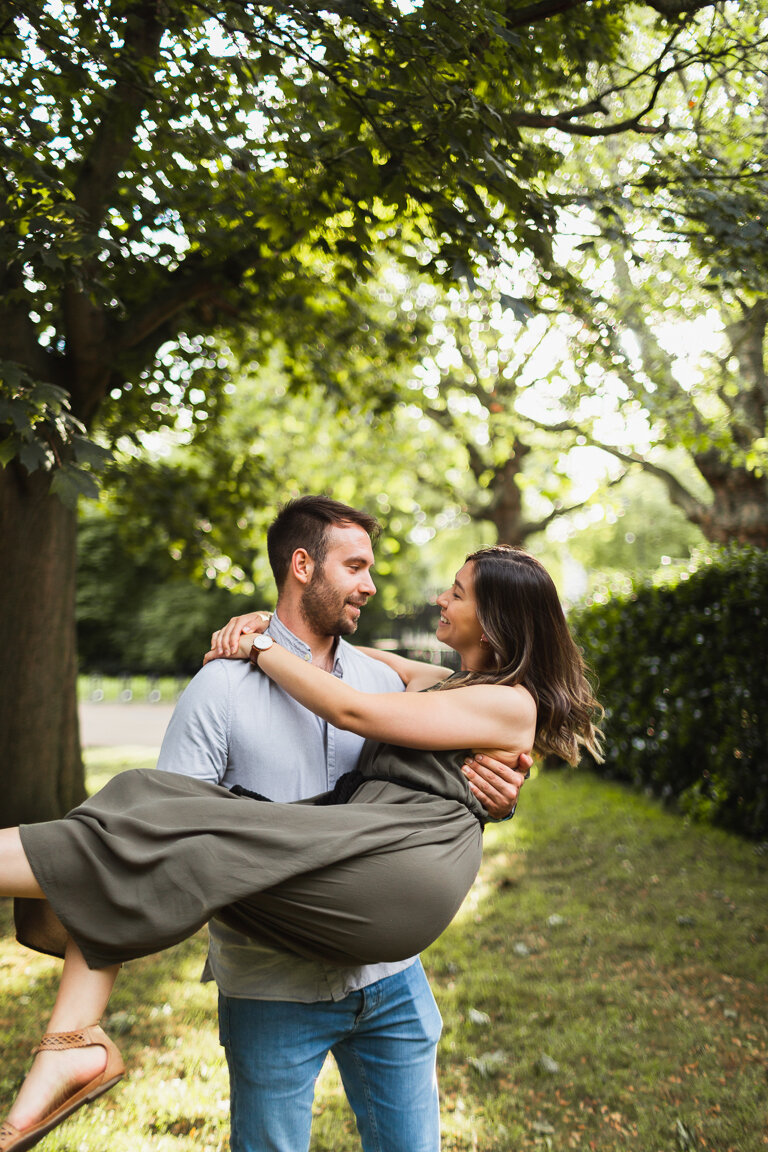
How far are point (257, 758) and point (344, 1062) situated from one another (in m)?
0.95

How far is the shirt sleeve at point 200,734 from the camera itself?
2.29 meters

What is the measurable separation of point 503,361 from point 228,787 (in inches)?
526

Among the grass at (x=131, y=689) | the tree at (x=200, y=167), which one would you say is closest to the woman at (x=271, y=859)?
the tree at (x=200, y=167)

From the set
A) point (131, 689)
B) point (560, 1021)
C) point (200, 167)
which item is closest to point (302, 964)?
point (560, 1021)

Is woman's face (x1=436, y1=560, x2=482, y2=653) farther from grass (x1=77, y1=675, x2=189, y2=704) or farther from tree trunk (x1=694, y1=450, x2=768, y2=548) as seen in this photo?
grass (x1=77, y1=675, x2=189, y2=704)

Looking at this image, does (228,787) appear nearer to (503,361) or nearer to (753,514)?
(753,514)

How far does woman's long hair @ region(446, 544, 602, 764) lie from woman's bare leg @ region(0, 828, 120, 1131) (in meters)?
1.28

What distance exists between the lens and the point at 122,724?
1841 cm

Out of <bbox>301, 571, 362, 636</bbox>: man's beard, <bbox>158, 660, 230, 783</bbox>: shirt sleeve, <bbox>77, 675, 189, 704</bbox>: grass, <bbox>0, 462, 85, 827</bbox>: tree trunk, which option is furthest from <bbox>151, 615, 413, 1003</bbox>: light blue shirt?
<bbox>77, 675, 189, 704</bbox>: grass

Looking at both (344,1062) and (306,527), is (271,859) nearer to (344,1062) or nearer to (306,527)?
(344,1062)

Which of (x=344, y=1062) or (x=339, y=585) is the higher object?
(x=339, y=585)

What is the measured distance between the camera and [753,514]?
1290 centimetres

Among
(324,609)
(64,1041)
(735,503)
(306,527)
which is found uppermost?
(735,503)

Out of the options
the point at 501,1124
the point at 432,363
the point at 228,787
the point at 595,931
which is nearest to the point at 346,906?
the point at 228,787
